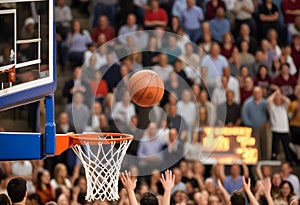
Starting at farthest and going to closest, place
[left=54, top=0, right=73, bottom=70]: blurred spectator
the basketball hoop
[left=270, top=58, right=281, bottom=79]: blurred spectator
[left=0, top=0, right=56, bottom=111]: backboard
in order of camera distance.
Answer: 1. [left=54, top=0, right=73, bottom=70]: blurred spectator
2. [left=270, top=58, right=281, bottom=79]: blurred spectator
3. the basketball hoop
4. [left=0, top=0, right=56, bottom=111]: backboard

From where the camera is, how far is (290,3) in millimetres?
18828

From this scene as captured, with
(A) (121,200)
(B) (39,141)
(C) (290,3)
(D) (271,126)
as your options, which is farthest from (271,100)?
(B) (39,141)

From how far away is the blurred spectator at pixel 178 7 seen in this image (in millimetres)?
18219

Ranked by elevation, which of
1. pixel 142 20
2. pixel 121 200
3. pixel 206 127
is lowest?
pixel 121 200

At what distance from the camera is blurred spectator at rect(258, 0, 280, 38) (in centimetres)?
1842

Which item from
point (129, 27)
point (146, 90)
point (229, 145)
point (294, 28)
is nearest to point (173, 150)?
point (229, 145)

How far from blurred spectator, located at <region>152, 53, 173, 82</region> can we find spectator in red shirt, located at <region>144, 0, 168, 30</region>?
1031 mm

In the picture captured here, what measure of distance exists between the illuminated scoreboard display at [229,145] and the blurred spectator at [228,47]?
5.48ft

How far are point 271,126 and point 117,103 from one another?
253 cm

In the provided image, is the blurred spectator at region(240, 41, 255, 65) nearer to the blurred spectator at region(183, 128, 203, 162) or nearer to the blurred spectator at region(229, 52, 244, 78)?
the blurred spectator at region(229, 52, 244, 78)

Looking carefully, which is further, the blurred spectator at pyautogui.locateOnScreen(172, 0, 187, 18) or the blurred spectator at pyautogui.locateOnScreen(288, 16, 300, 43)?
the blurred spectator at pyautogui.locateOnScreen(288, 16, 300, 43)

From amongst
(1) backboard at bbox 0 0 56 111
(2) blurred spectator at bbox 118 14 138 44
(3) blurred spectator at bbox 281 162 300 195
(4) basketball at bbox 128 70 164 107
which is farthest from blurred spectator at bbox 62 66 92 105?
(1) backboard at bbox 0 0 56 111

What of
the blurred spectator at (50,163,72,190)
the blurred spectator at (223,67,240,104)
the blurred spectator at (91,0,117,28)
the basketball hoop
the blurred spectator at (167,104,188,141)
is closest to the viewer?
the basketball hoop

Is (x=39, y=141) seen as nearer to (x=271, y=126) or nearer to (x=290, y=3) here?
(x=271, y=126)
